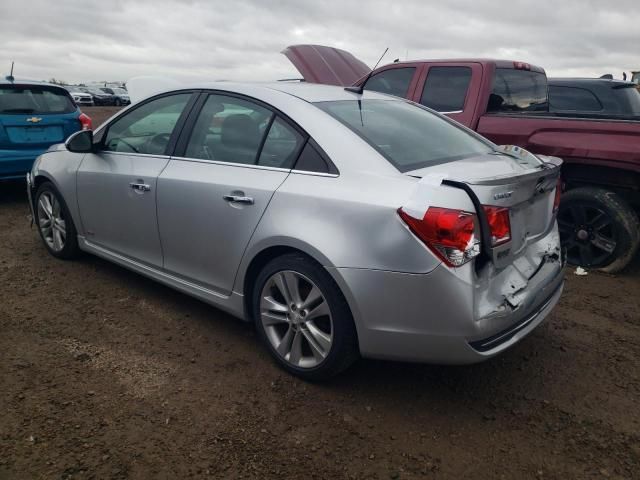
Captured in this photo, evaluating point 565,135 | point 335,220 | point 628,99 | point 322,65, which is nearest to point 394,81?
point 322,65

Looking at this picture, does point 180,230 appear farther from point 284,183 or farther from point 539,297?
point 539,297

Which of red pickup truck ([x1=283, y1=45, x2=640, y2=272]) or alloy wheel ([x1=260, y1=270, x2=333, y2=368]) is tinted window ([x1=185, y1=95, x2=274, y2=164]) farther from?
red pickup truck ([x1=283, y1=45, x2=640, y2=272])

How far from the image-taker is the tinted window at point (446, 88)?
5.36m

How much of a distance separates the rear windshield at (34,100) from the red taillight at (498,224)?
243 inches

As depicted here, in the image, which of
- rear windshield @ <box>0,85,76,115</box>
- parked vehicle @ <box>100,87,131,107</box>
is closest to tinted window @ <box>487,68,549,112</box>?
rear windshield @ <box>0,85,76,115</box>

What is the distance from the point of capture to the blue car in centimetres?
629

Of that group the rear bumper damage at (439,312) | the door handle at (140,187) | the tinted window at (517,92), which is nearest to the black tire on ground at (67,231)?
the door handle at (140,187)

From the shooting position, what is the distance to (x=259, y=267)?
294 centimetres

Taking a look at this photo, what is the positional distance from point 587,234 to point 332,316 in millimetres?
3073

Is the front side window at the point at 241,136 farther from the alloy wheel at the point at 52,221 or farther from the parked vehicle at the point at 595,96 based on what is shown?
the parked vehicle at the point at 595,96

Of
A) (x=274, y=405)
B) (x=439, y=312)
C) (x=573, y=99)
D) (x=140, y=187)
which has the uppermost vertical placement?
(x=573, y=99)

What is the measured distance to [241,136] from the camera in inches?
124

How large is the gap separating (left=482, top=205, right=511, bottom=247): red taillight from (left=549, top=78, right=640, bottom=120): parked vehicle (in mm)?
4690

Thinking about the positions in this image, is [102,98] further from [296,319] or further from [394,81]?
[296,319]
